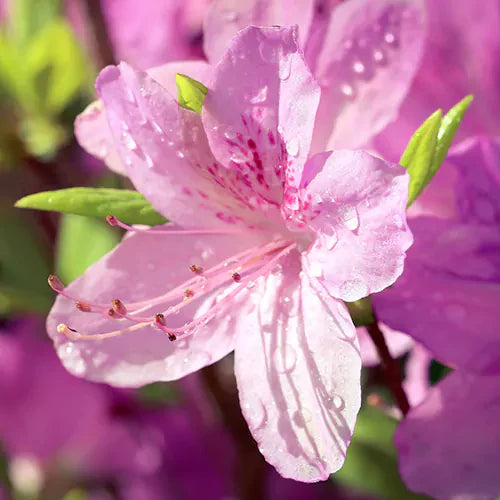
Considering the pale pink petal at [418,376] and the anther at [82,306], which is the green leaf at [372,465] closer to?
the pale pink petal at [418,376]

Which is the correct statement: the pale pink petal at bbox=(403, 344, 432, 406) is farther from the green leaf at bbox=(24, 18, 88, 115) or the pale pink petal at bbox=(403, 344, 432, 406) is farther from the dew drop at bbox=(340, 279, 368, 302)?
the green leaf at bbox=(24, 18, 88, 115)

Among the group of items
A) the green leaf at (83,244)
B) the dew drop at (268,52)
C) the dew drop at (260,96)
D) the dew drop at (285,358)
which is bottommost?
the green leaf at (83,244)

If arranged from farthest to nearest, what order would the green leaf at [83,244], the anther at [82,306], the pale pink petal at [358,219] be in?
the green leaf at [83,244]
the anther at [82,306]
the pale pink petal at [358,219]

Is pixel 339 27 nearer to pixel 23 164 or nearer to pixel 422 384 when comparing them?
pixel 422 384

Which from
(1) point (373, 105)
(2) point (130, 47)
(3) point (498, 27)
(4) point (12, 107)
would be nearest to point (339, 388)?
(1) point (373, 105)

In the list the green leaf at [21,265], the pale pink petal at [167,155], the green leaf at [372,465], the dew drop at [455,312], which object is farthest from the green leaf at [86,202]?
the green leaf at [21,265]

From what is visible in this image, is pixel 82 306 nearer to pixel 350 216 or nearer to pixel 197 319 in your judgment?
pixel 197 319

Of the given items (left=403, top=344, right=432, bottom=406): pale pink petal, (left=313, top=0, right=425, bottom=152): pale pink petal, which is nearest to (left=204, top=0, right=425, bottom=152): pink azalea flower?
(left=313, top=0, right=425, bottom=152): pale pink petal
